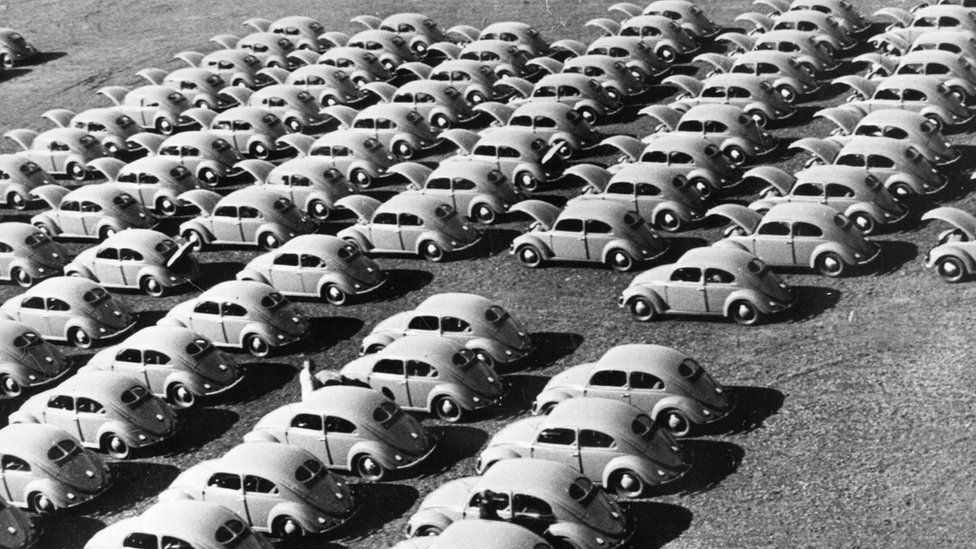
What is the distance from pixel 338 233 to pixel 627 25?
17.4 m

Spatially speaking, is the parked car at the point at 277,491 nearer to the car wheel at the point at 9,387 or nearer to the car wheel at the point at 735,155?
the car wheel at the point at 9,387

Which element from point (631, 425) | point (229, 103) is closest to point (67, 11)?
point (229, 103)

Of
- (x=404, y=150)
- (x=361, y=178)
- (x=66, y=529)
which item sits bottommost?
(x=404, y=150)

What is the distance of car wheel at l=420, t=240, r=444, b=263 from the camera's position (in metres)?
33.2

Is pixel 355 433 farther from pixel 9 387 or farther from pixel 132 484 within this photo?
pixel 9 387

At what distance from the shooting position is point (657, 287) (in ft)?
94.6

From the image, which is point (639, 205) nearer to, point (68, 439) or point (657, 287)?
point (657, 287)

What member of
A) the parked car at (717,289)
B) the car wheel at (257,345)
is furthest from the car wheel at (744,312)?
the car wheel at (257,345)

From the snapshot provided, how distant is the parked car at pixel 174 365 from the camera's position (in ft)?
89.7

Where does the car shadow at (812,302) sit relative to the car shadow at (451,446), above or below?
below

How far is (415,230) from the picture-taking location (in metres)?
33.2

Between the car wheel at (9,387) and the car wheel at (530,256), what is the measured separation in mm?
11785

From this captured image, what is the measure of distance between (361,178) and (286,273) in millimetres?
7296

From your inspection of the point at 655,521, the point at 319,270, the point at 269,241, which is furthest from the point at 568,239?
the point at 655,521
